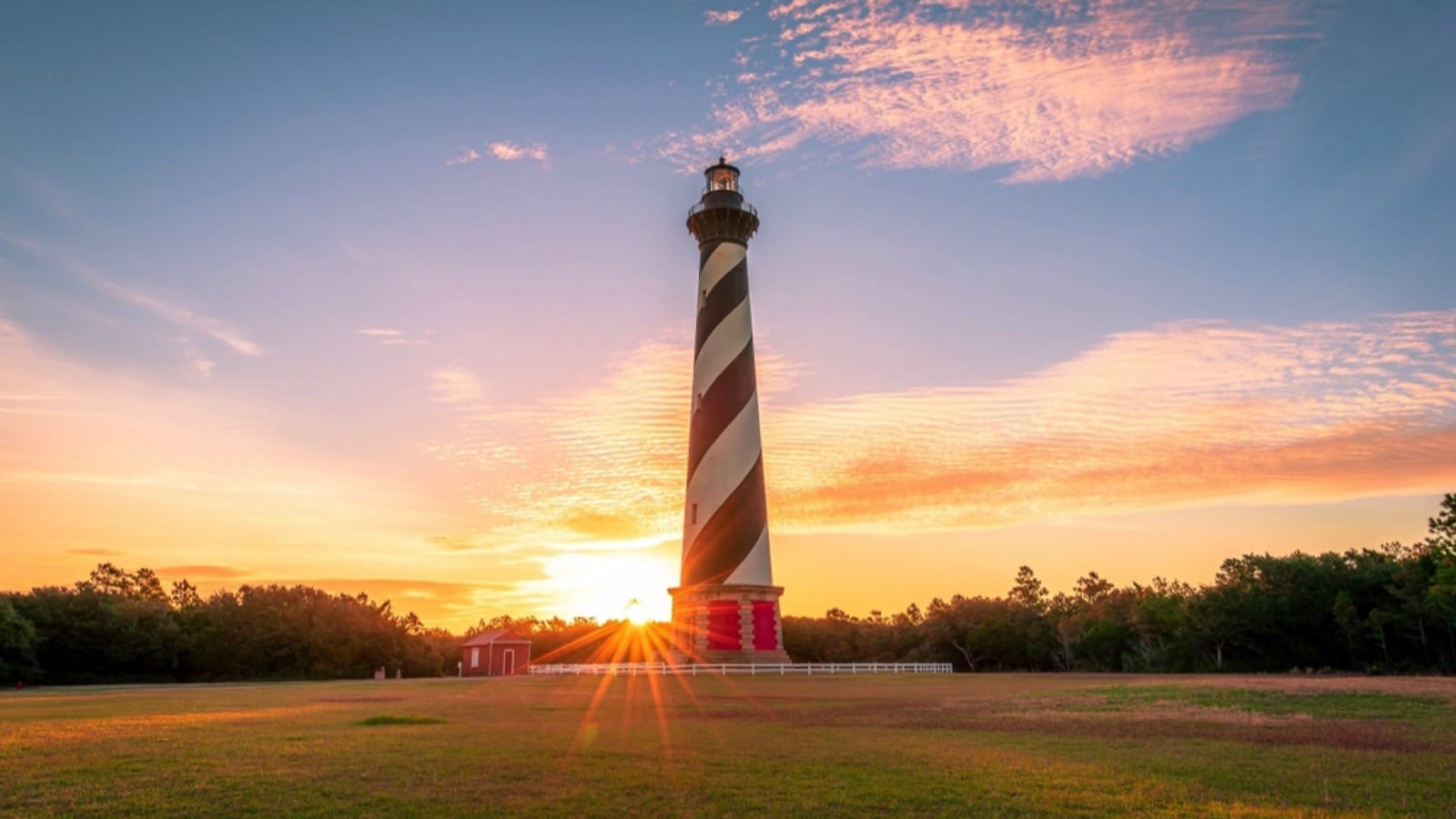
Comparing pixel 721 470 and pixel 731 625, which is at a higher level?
pixel 721 470

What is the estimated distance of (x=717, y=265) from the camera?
42594 mm

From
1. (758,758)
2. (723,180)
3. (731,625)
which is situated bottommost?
(758,758)

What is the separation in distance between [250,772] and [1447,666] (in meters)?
47.4

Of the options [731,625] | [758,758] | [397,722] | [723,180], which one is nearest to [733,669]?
[731,625]

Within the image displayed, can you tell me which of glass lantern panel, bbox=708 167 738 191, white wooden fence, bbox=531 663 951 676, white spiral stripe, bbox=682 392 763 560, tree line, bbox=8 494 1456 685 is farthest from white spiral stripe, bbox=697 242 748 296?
tree line, bbox=8 494 1456 685

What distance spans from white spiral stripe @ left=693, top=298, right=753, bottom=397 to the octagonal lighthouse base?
373 inches

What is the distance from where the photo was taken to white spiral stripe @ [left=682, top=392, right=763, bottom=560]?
39.9m

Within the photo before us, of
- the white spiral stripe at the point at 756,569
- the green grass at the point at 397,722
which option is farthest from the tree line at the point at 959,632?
the green grass at the point at 397,722

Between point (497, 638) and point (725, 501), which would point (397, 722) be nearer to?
point (725, 501)

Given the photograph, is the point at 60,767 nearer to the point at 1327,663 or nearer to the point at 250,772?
the point at 250,772

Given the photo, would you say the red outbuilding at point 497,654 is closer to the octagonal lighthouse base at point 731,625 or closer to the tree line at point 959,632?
the tree line at point 959,632

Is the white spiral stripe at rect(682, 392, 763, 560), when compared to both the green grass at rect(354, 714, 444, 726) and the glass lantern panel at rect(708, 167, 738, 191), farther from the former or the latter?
the green grass at rect(354, 714, 444, 726)

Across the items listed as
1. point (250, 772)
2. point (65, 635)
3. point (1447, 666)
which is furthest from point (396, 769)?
point (65, 635)

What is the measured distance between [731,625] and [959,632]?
28280 mm
